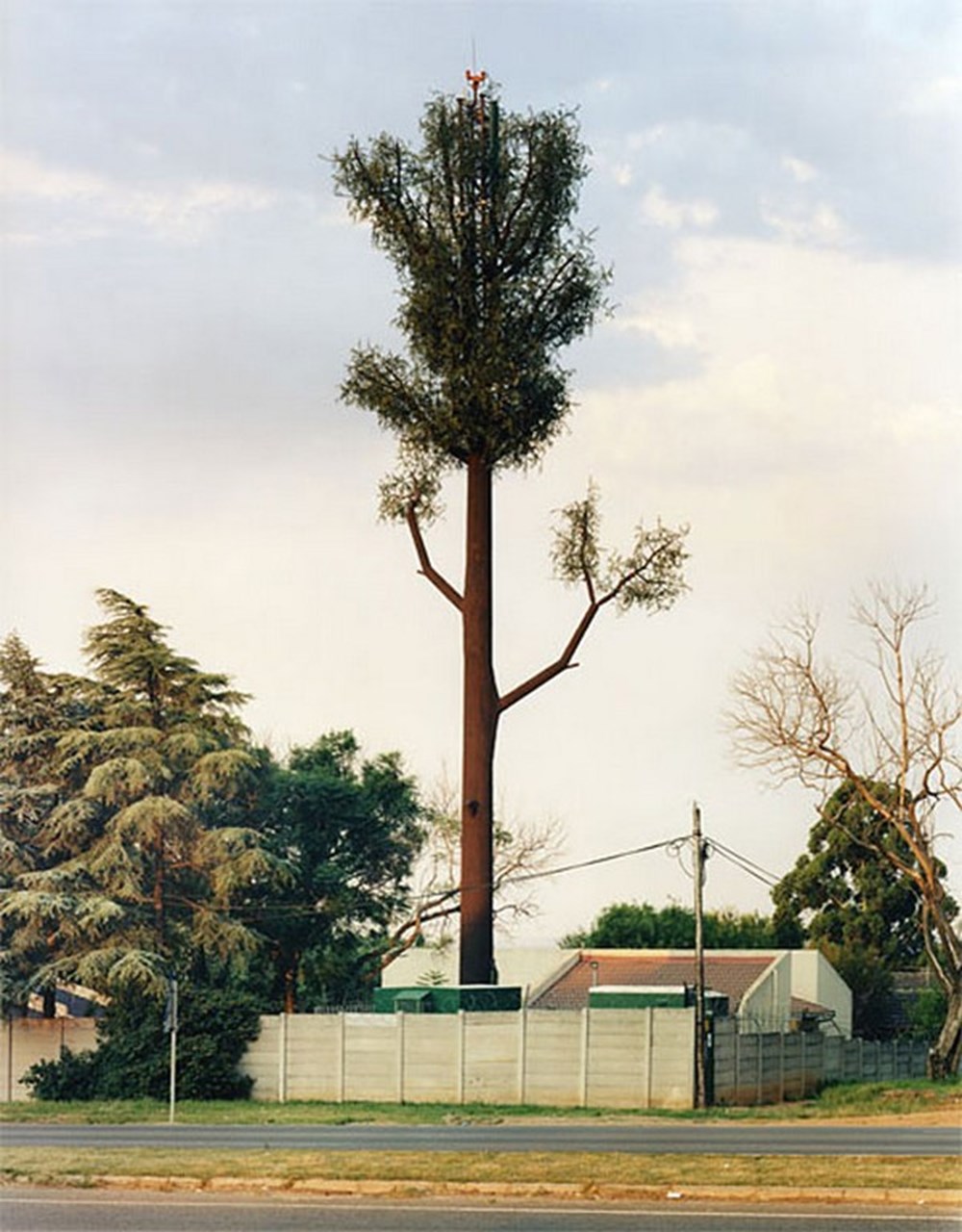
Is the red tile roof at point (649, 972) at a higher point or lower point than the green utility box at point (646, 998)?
lower

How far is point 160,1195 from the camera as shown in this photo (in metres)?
20.7

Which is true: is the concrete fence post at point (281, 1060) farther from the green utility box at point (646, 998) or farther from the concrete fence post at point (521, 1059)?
the green utility box at point (646, 998)

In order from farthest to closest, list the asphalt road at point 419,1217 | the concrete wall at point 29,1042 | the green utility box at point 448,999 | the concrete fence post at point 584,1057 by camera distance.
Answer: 1. the concrete wall at point 29,1042
2. the green utility box at point 448,999
3. the concrete fence post at point 584,1057
4. the asphalt road at point 419,1217

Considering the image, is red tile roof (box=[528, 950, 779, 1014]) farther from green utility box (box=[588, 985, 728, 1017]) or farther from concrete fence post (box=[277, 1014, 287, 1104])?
concrete fence post (box=[277, 1014, 287, 1104])

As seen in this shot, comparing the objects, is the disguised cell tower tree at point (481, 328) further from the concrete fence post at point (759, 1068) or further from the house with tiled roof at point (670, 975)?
the house with tiled roof at point (670, 975)

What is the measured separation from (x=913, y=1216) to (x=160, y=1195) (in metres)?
7.52

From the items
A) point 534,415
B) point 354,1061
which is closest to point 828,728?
point 534,415

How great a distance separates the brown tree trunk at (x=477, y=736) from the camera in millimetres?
47688

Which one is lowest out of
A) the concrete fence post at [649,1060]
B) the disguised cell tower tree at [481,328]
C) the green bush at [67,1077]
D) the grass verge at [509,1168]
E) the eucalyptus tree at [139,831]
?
the green bush at [67,1077]

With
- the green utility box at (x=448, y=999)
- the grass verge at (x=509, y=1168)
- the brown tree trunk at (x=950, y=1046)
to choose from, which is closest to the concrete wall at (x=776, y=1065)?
the brown tree trunk at (x=950, y=1046)

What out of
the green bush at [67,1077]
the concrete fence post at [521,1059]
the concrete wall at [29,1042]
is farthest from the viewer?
the concrete wall at [29,1042]

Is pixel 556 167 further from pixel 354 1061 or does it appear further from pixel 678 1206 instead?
pixel 678 1206

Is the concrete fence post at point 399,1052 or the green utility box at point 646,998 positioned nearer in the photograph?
the concrete fence post at point 399,1052

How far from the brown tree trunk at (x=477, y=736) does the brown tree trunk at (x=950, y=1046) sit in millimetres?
10534
